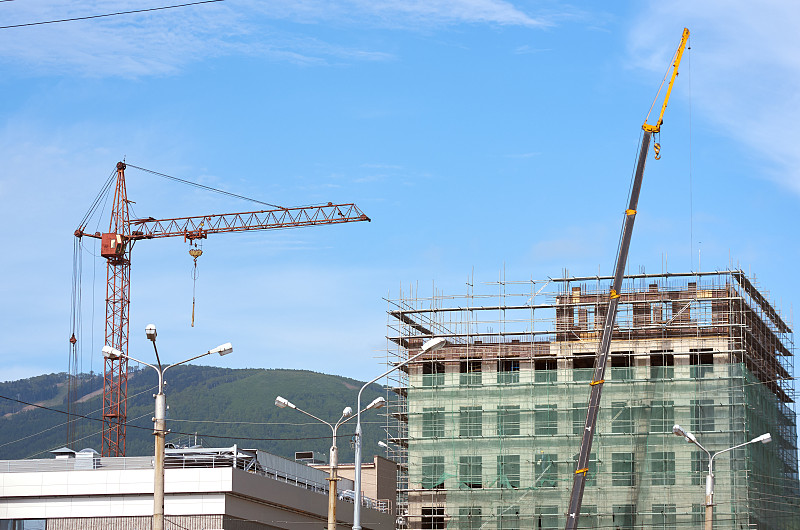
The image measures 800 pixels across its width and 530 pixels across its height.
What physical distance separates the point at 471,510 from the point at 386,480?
114 feet

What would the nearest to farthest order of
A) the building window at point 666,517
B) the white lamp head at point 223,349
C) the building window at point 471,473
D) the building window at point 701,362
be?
the white lamp head at point 223,349 < the building window at point 666,517 < the building window at point 701,362 < the building window at point 471,473

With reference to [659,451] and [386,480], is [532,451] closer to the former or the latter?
[659,451]

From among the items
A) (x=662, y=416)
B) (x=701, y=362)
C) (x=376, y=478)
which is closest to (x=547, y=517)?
(x=662, y=416)

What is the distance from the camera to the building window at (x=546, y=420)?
70.1m

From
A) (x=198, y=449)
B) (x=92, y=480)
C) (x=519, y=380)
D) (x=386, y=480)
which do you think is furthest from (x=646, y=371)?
(x=386, y=480)

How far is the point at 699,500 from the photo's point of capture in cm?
6631

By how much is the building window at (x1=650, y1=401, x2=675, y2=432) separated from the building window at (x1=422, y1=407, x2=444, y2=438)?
1271cm

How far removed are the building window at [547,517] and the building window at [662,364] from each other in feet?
32.0

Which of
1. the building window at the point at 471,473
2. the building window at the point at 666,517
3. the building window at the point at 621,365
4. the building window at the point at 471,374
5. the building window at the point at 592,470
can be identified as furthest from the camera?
the building window at the point at 471,374

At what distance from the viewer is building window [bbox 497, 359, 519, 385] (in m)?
71.9

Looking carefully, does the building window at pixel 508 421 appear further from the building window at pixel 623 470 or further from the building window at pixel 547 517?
the building window at pixel 623 470

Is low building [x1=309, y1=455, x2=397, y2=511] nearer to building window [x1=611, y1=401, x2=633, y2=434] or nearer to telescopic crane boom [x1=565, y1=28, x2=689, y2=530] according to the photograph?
building window [x1=611, y1=401, x2=633, y2=434]

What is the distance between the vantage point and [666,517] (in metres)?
66.7

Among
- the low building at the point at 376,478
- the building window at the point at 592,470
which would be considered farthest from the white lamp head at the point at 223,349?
the low building at the point at 376,478
